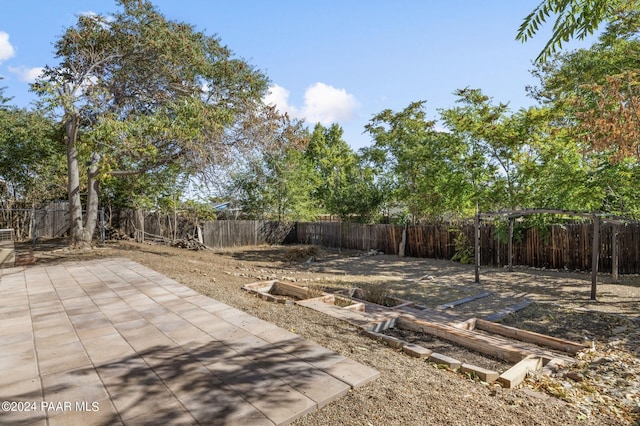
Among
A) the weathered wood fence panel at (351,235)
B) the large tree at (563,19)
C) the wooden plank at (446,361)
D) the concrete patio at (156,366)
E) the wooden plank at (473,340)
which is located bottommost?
the wooden plank at (473,340)

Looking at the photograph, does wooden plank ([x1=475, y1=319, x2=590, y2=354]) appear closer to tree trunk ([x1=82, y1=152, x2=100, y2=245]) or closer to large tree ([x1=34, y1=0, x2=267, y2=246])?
large tree ([x1=34, y1=0, x2=267, y2=246])

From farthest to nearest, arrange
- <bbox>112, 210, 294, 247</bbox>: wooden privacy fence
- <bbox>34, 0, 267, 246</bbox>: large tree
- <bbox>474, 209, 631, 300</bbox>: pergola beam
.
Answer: <bbox>112, 210, 294, 247</bbox>: wooden privacy fence → <bbox>34, 0, 267, 246</bbox>: large tree → <bbox>474, 209, 631, 300</bbox>: pergola beam

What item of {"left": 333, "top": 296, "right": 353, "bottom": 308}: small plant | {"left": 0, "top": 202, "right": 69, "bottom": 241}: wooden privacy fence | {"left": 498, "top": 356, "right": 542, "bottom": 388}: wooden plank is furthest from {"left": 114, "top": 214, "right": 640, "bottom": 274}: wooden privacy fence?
{"left": 498, "top": 356, "right": 542, "bottom": 388}: wooden plank

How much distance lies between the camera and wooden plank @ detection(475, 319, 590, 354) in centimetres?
400

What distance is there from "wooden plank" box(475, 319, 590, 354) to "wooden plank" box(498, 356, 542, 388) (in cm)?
90

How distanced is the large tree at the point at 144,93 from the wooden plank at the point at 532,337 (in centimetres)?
780

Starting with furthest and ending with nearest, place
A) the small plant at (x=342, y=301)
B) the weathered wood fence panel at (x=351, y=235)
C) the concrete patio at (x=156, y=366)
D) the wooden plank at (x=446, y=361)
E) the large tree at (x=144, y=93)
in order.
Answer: the weathered wood fence panel at (x=351, y=235)
the large tree at (x=144, y=93)
the small plant at (x=342, y=301)
the wooden plank at (x=446, y=361)
the concrete patio at (x=156, y=366)

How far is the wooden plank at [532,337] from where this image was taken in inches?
157

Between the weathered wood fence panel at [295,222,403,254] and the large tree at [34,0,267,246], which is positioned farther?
the weathered wood fence panel at [295,222,403,254]

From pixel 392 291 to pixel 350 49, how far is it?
5198mm

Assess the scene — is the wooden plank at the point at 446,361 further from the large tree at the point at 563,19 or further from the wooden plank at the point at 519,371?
the large tree at the point at 563,19

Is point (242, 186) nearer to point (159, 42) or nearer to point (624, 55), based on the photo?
point (159, 42)

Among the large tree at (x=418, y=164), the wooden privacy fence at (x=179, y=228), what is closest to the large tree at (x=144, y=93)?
the wooden privacy fence at (x=179, y=228)

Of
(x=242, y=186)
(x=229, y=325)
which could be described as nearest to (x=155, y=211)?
(x=242, y=186)
